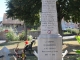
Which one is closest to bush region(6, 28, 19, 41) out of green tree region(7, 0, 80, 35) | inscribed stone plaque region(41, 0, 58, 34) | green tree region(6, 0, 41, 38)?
green tree region(6, 0, 41, 38)

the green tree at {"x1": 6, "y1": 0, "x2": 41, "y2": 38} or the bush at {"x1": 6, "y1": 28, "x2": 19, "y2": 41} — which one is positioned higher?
the green tree at {"x1": 6, "y1": 0, "x2": 41, "y2": 38}

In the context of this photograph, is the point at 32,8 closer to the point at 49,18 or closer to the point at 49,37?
the point at 49,18

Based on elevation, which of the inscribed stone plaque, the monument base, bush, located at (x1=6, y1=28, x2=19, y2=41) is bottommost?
bush, located at (x1=6, y1=28, x2=19, y2=41)

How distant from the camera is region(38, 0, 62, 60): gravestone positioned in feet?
34.9

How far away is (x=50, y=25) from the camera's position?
10.7 meters

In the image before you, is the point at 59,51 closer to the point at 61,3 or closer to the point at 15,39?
the point at 61,3

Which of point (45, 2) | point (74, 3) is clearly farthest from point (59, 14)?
point (45, 2)

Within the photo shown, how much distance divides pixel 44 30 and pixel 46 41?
513 mm

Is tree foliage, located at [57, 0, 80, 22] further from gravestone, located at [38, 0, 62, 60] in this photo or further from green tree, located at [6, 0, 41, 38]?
gravestone, located at [38, 0, 62, 60]

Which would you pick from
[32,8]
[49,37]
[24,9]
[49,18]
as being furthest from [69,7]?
[49,37]

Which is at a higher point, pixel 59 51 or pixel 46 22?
pixel 46 22

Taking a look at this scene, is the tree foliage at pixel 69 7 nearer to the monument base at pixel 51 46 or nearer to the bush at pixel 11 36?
the monument base at pixel 51 46

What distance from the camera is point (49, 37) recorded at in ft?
35.0

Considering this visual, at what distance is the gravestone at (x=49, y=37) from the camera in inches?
419
